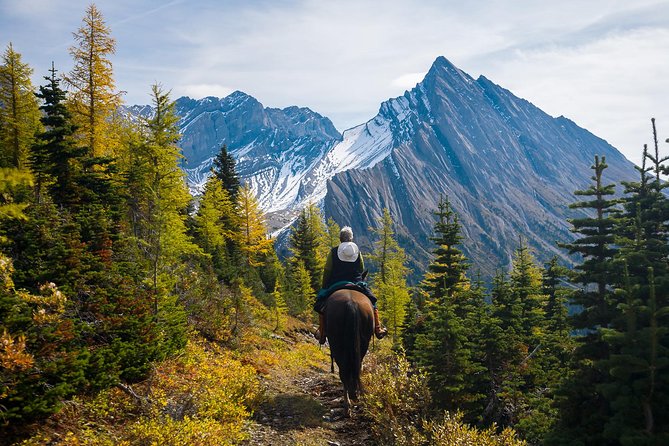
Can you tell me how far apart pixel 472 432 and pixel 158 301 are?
9318 mm

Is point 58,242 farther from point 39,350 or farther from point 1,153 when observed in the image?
point 1,153

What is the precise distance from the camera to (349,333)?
32.5 ft

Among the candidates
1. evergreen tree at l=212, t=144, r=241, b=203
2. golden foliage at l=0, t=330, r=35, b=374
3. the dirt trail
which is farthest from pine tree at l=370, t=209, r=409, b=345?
golden foliage at l=0, t=330, r=35, b=374

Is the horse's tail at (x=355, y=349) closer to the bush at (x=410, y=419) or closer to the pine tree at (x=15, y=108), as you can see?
the bush at (x=410, y=419)

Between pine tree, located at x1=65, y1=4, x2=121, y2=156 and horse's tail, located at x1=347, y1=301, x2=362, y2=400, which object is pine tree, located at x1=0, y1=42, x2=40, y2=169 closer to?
pine tree, located at x1=65, y1=4, x2=121, y2=156

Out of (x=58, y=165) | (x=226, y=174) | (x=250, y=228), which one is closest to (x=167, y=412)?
(x=58, y=165)

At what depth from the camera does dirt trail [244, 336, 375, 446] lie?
870cm

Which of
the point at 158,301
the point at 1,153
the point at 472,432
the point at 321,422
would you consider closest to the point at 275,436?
the point at 321,422

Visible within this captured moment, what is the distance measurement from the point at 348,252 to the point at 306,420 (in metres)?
4.54

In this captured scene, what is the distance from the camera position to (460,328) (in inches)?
419

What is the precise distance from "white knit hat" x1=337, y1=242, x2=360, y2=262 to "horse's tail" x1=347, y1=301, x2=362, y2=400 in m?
1.67

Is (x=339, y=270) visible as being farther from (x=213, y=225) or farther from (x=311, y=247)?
(x=311, y=247)

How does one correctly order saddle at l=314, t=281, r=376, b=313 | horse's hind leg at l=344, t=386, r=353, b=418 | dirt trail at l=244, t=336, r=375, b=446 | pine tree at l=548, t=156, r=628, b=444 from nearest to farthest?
pine tree at l=548, t=156, r=628, b=444, dirt trail at l=244, t=336, r=375, b=446, horse's hind leg at l=344, t=386, r=353, b=418, saddle at l=314, t=281, r=376, b=313

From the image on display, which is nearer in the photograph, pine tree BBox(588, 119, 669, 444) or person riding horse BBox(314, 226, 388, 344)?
pine tree BBox(588, 119, 669, 444)
